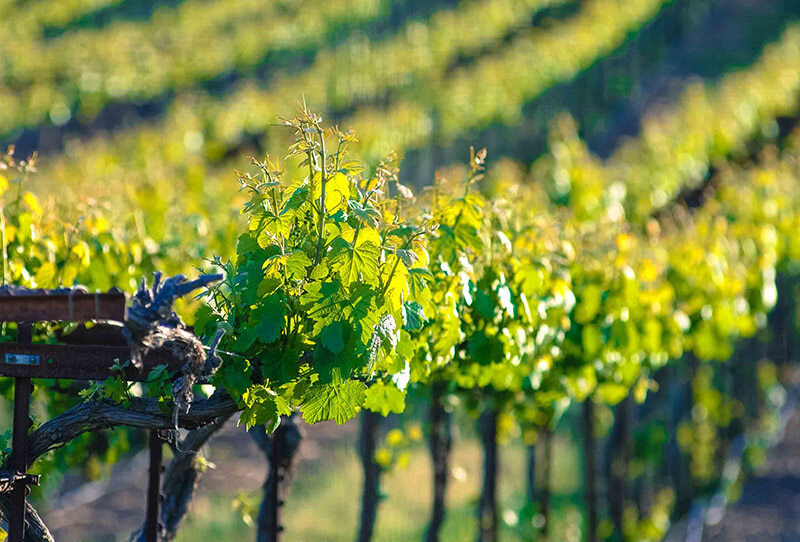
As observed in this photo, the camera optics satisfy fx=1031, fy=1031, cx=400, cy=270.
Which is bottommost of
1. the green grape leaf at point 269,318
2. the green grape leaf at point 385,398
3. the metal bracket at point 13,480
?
the metal bracket at point 13,480

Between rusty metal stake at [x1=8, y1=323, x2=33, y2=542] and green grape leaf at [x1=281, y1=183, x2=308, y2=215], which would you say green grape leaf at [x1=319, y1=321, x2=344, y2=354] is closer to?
green grape leaf at [x1=281, y1=183, x2=308, y2=215]

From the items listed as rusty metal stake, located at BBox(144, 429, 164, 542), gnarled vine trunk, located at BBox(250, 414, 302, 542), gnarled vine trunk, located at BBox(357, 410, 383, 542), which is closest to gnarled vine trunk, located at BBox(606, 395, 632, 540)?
gnarled vine trunk, located at BBox(357, 410, 383, 542)

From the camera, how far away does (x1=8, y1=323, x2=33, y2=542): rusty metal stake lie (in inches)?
101

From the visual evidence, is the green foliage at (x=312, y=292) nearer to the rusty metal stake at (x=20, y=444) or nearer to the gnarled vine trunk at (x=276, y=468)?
the rusty metal stake at (x=20, y=444)

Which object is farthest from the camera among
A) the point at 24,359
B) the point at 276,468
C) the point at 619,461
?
the point at 619,461

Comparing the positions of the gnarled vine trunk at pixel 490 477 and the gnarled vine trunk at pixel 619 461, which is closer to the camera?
the gnarled vine trunk at pixel 490 477

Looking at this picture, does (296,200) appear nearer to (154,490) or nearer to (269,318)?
(269,318)

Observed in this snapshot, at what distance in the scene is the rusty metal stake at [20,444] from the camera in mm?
2575

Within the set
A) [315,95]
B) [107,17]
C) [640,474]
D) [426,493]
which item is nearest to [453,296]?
[640,474]

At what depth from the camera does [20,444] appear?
2594 millimetres

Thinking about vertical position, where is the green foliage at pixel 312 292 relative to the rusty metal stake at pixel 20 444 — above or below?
above

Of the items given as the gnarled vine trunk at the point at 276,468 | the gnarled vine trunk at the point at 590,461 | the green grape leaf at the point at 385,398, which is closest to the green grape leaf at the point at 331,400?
the green grape leaf at the point at 385,398

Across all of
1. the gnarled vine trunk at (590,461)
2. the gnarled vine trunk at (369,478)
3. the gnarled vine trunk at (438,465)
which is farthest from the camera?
the gnarled vine trunk at (590,461)

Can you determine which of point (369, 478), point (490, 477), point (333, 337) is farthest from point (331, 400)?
point (490, 477)
